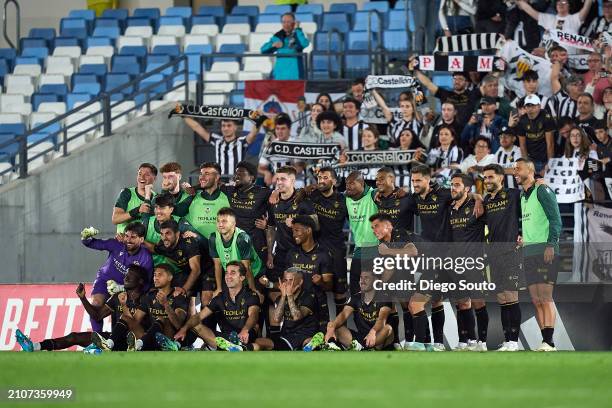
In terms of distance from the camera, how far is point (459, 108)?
15.9m

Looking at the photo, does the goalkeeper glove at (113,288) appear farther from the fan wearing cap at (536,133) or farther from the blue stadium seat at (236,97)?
the blue stadium seat at (236,97)

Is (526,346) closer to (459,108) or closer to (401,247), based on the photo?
(401,247)

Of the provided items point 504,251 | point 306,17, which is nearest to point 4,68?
point 306,17

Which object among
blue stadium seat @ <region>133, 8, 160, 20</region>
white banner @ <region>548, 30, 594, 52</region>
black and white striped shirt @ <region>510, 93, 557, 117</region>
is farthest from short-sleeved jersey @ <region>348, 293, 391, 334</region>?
blue stadium seat @ <region>133, 8, 160, 20</region>

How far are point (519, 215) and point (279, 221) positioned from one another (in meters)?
2.55

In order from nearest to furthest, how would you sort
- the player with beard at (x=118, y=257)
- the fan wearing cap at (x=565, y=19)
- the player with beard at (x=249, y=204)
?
1. the player with beard at (x=118, y=257)
2. the player with beard at (x=249, y=204)
3. the fan wearing cap at (x=565, y=19)

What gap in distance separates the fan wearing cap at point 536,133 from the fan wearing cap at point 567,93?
544 mm

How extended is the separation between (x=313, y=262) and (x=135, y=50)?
888 centimetres

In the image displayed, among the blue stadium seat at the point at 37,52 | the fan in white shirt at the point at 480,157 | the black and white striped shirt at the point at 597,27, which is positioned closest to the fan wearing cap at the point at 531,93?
the fan in white shirt at the point at 480,157

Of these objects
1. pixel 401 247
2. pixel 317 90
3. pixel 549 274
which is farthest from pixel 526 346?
pixel 317 90

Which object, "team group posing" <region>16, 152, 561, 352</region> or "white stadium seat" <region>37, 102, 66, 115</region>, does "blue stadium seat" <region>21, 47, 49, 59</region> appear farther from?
"team group posing" <region>16, 152, 561, 352</region>

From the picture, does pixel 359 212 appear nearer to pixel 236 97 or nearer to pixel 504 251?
pixel 504 251

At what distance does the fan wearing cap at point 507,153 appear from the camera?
14.8m

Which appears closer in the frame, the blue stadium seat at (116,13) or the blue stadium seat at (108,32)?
the blue stadium seat at (108,32)
